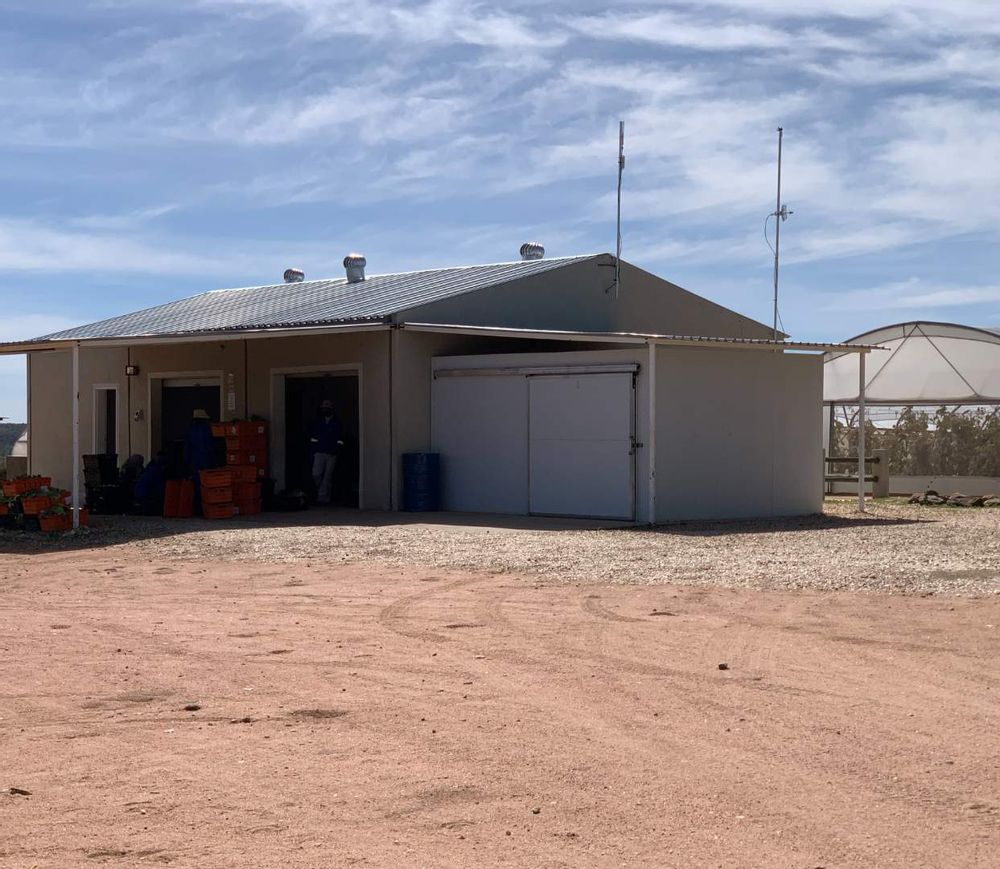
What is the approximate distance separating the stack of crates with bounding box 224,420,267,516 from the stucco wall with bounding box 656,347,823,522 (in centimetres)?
599

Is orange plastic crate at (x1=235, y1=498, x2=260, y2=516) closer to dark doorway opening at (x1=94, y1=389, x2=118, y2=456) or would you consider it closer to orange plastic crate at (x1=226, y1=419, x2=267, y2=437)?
orange plastic crate at (x1=226, y1=419, x2=267, y2=437)

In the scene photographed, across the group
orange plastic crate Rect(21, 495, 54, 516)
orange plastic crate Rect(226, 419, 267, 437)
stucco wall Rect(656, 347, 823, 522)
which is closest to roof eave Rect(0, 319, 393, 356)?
orange plastic crate Rect(226, 419, 267, 437)

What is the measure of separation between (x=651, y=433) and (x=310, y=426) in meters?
7.55

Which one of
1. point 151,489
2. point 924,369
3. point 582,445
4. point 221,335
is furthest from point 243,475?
point 924,369

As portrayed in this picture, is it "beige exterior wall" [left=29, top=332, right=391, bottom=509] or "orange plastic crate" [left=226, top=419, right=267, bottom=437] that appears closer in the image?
"beige exterior wall" [left=29, top=332, right=391, bottom=509]

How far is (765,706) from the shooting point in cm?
709

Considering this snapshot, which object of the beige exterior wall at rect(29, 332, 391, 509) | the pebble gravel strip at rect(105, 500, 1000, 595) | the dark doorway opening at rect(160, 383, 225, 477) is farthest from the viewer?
the dark doorway opening at rect(160, 383, 225, 477)

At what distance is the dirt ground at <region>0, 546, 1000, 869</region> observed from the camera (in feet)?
16.5

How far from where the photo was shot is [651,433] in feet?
58.7

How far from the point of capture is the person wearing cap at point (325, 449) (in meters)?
21.7

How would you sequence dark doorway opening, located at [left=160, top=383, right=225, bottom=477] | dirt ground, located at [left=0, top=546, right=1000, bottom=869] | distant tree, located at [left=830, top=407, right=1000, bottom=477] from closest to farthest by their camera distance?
dirt ground, located at [left=0, top=546, right=1000, bottom=869] < dark doorway opening, located at [left=160, top=383, right=225, bottom=477] < distant tree, located at [left=830, top=407, right=1000, bottom=477]

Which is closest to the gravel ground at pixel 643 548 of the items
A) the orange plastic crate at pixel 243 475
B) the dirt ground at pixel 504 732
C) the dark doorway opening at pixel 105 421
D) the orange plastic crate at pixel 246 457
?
the orange plastic crate at pixel 243 475

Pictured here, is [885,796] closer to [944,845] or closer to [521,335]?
[944,845]

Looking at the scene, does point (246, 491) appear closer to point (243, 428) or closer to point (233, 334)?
point (243, 428)
